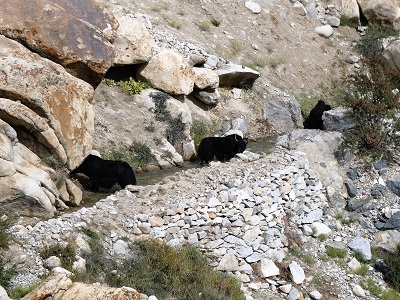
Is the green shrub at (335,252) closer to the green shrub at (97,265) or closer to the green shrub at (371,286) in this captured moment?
the green shrub at (371,286)

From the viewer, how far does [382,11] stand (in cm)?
2898

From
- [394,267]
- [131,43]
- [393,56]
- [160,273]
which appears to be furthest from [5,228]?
[393,56]

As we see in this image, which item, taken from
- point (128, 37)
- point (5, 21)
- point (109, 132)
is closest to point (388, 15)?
point (128, 37)

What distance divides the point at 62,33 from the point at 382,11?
19238 mm

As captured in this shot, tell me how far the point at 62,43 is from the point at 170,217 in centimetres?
593

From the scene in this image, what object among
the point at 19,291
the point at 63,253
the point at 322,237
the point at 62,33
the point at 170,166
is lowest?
the point at 170,166

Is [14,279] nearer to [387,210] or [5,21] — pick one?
[5,21]

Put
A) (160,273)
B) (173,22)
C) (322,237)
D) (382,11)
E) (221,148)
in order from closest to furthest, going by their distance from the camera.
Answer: (160,273) → (322,237) → (221,148) → (173,22) → (382,11)

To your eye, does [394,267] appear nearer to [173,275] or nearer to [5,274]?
[173,275]

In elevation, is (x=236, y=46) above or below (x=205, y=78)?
below

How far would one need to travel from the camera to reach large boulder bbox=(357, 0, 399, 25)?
1142 inches

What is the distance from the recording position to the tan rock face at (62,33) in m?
14.9

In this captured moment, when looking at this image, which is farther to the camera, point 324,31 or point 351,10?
point 351,10

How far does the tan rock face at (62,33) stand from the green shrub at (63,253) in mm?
6690
